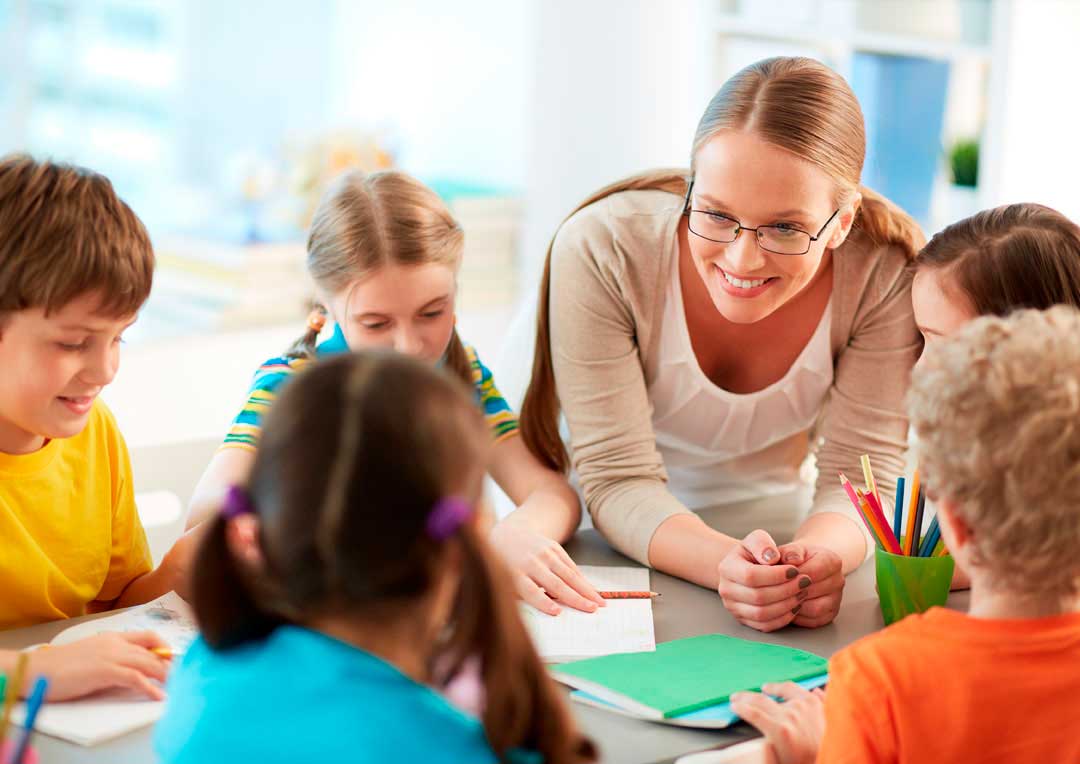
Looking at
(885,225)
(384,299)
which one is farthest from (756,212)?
(384,299)

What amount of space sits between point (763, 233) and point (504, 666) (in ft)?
2.48

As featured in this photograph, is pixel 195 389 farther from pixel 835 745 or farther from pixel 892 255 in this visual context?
pixel 835 745

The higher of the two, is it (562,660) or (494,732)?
(494,732)

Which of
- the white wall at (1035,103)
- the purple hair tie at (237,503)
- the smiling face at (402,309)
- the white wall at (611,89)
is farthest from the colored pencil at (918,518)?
the white wall at (611,89)

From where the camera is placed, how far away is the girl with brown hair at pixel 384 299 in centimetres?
150

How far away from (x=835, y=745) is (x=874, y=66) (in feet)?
6.98

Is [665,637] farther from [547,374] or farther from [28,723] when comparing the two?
[28,723]

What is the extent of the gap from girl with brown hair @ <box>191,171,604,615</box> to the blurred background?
1319 millimetres

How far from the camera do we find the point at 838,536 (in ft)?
4.75

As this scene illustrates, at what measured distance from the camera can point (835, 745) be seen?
920 mm

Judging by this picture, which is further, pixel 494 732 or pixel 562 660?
pixel 562 660

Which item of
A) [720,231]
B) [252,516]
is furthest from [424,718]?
[720,231]


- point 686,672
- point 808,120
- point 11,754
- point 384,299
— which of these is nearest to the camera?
point 11,754

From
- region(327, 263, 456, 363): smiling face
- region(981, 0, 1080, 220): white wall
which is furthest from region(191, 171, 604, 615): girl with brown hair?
region(981, 0, 1080, 220): white wall
